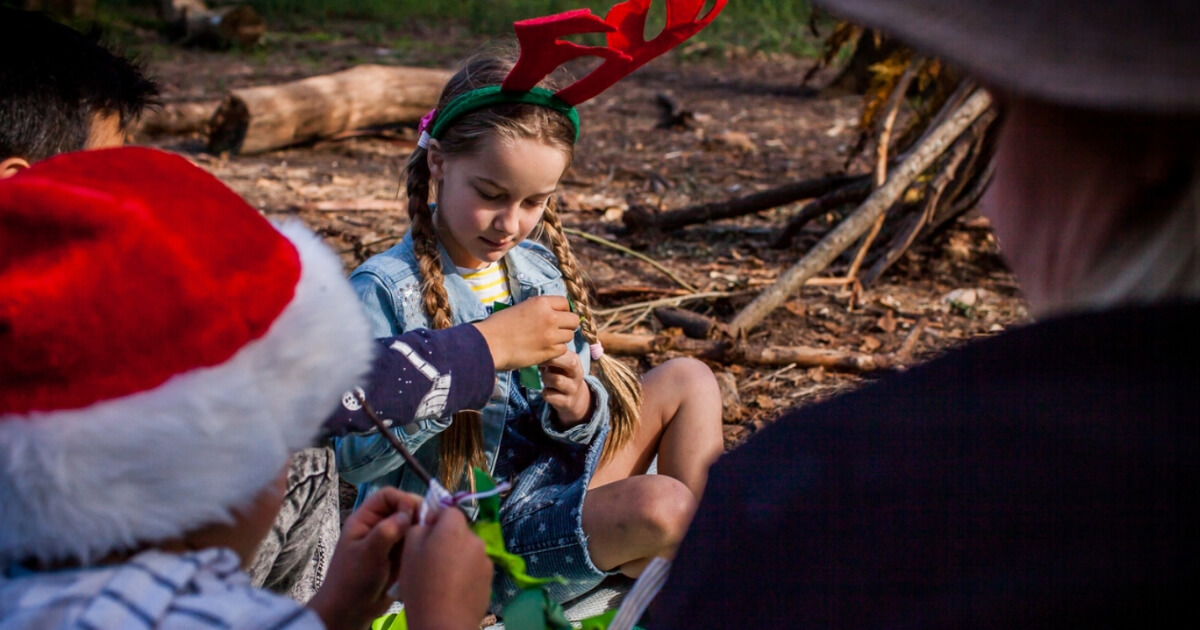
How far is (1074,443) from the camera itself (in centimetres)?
89

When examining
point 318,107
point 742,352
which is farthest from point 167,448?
point 318,107

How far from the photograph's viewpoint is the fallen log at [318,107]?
6820 mm

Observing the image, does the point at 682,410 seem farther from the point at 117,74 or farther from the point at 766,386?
the point at 117,74

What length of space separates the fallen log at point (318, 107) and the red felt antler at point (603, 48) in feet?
13.9

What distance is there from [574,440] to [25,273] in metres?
1.57

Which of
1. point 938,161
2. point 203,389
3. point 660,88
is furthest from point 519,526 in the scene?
point 660,88

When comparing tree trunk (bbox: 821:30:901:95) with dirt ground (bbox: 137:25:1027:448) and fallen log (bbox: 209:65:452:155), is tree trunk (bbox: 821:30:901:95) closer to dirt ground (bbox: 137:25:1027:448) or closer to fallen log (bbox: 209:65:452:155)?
dirt ground (bbox: 137:25:1027:448)

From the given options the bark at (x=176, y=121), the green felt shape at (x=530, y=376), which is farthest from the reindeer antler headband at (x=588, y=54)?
the bark at (x=176, y=121)

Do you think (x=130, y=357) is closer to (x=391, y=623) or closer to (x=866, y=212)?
(x=391, y=623)

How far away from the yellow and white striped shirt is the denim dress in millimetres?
22

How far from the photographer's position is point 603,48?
2.31 meters

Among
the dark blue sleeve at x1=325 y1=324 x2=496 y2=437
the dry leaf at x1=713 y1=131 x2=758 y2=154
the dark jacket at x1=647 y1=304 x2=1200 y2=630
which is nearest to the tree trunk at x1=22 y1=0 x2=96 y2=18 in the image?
the dry leaf at x1=713 y1=131 x2=758 y2=154

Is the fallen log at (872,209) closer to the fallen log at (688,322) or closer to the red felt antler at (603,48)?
the fallen log at (688,322)

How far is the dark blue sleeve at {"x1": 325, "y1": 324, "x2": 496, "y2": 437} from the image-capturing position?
182 cm
